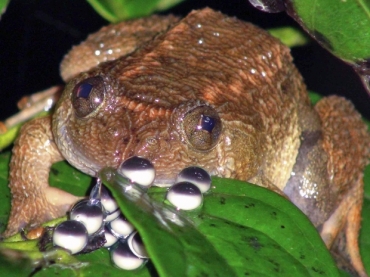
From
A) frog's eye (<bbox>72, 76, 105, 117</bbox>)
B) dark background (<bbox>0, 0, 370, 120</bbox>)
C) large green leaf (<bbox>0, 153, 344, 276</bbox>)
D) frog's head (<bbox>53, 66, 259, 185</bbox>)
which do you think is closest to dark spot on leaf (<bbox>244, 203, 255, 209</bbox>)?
large green leaf (<bbox>0, 153, 344, 276</bbox>)

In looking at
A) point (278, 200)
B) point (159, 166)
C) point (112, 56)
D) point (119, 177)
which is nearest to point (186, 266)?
point (119, 177)

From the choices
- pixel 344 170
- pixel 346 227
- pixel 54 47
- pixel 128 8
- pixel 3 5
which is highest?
pixel 3 5

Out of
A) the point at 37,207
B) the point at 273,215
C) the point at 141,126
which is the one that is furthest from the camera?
the point at 37,207

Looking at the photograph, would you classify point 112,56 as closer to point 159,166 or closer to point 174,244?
point 159,166

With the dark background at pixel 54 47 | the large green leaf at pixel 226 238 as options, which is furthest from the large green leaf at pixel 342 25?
the dark background at pixel 54 47

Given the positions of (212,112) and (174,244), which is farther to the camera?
(212,112)

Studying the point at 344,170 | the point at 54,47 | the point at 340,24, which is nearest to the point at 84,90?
the point at 340,24

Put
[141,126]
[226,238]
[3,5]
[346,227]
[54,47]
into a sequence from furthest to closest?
[54,47] → [346,227] → [141,126] → [3,5] → [226,238]

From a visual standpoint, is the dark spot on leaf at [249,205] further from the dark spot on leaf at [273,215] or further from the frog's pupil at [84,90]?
the frog's pupil at [84,90]

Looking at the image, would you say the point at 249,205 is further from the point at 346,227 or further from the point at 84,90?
the point at 346,227
